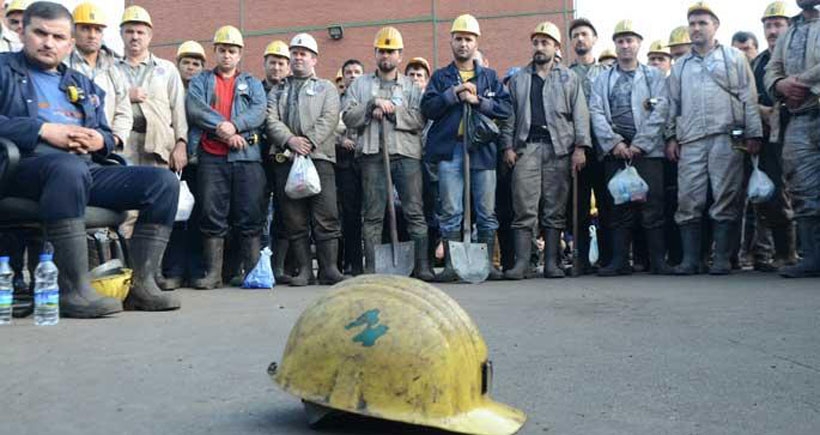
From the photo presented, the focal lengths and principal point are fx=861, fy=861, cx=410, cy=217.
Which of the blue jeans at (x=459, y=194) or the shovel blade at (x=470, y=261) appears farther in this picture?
the blue jeans at (x=459, y=194)

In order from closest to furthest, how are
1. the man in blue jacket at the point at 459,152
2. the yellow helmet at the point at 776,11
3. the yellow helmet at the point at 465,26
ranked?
the man in blue jacket at the point at 459,152 → the yellow helmet at the point at 465,26 → the yellow helmet at the point at 776,11

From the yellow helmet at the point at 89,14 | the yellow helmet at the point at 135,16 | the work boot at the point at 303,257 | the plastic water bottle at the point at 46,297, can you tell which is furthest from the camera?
the work boot at the point at 303,257

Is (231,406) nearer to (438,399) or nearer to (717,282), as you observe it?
(438,399)

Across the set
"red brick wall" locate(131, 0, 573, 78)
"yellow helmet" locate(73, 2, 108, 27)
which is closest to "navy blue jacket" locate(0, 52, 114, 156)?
"yellow helmet" locate(73, 2, 108, 27)

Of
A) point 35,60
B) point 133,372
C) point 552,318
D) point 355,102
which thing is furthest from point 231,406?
point 355,102

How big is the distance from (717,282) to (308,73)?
3.93 meters

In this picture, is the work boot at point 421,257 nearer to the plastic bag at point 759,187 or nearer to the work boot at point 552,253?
the work boot at point 552,253

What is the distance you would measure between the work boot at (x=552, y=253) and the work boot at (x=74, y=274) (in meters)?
4.15

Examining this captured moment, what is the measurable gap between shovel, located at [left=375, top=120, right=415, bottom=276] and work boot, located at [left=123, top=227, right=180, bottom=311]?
2371 millimetres

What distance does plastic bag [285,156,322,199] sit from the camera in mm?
7258

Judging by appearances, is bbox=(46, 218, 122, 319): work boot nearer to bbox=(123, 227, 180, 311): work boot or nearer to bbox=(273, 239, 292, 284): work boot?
bbox=(123, 227, 180, 311): work boot

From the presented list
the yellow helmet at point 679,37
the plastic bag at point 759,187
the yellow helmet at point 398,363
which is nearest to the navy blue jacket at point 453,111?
the plastic bag at point 759,187

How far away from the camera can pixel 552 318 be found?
463cm

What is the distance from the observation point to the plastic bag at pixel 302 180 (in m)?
7.26
